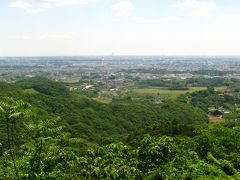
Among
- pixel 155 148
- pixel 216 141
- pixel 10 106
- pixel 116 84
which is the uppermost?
pixel 10 106

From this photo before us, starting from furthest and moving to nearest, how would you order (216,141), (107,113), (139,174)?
(107,113) < (216,141) < (139,174)

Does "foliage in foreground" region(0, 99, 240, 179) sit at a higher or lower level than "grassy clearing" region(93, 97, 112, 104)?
higher

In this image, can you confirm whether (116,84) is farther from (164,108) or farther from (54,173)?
(54,173)

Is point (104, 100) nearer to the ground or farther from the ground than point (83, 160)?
nearer to the ground

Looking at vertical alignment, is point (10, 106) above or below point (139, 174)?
above

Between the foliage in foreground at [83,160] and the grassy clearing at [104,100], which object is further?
the grassy clearing at [104,100]

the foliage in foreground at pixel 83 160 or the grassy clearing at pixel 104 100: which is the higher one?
the foliage in foreground at pixel 83 160

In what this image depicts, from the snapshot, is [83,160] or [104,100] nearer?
[83,160]

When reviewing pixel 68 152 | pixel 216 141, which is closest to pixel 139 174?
pixel 68 152

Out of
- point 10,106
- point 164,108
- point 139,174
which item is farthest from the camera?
point 164,108

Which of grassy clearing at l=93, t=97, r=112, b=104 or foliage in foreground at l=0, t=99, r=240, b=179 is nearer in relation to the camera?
foliage in foreground at l=0, t=99, r=240, b=179

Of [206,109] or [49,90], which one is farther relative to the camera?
[49,90]
